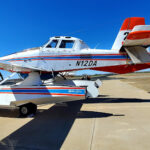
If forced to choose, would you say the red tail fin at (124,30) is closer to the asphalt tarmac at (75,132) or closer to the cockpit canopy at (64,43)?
the cockpit canopy at (64,43)

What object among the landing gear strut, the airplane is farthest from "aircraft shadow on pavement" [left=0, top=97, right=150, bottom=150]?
the airplane

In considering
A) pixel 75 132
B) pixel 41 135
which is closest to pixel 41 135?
pixel 41 135

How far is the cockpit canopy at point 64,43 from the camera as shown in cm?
686

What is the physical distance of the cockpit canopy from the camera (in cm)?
686

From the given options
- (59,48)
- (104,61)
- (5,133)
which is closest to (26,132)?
(5,133)

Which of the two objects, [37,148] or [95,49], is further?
[95,49]

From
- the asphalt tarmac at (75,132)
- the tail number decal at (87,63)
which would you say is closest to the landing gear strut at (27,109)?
the asphalt tarmac at (75,132)

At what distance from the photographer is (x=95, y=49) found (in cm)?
713

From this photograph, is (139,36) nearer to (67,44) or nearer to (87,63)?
(87,63)

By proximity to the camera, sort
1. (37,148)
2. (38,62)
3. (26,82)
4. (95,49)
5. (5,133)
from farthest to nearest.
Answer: (95,49) → (38,62) → (26,82) → (5,133) → (37,148)

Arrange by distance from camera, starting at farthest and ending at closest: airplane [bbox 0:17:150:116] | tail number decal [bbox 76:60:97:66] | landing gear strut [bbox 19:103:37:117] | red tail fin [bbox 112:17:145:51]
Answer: red tail fin [bbox 112:17:145:51] → tail number decal [bbox 76:60:97:66] → airplane [bbox 0:17:150:116] → landing gear strut [bbox 19:103:37:117]

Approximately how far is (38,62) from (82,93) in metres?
2.72

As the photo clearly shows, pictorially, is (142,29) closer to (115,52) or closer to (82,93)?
(115,52)

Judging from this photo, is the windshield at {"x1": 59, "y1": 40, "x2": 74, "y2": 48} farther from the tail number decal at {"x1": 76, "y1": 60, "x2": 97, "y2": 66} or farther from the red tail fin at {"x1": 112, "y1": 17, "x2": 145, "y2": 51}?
the red tail fin at {"x1": 112, "y1": 17, "x2": 145, "y2": 51}
